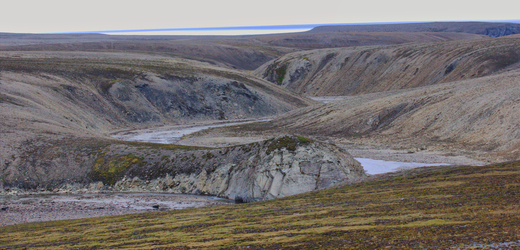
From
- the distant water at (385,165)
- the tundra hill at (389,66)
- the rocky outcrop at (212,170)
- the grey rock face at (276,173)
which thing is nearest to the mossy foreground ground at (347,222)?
the grey rock face at (276,173)

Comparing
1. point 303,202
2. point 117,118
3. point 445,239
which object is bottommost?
point 117,118

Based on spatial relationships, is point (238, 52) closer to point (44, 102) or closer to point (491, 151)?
point (44, 102)

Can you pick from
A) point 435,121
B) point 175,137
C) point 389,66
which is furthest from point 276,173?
point 389,66

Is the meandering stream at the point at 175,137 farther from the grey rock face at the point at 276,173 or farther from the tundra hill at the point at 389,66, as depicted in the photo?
the tundra hill at the point at 389,66

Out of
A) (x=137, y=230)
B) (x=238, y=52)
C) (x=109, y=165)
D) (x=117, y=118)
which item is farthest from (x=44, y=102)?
(x=238, y=52)

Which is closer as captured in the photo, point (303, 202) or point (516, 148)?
point (303, 202)

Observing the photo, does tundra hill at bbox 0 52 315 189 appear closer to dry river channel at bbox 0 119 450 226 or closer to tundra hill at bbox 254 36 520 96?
dry river channel at bbox 0 119 450 226

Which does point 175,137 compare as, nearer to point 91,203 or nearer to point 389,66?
point 91,203
